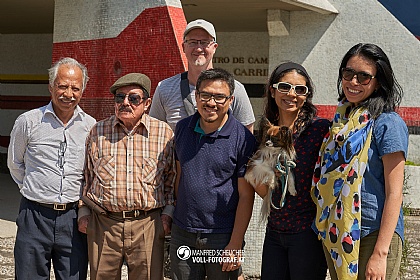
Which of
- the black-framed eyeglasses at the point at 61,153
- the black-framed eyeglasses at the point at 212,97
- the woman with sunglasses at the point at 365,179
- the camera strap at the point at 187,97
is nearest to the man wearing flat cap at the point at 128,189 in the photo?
the black-framed eyeglasses at the point at 61,153

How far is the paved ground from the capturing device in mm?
5824

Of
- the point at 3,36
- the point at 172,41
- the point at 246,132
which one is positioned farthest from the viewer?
the point at 3,36

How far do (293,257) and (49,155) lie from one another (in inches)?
57.6

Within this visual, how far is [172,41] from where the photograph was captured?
614 cm

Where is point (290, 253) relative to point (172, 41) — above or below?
below

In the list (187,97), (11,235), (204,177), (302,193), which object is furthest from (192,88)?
(11,235)

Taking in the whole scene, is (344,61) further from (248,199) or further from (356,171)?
(248,199)

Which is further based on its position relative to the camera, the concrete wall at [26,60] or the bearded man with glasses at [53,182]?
the concrete wall at [26,60]

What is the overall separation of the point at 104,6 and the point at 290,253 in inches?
176

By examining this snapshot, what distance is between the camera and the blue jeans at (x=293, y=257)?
315 centimetres

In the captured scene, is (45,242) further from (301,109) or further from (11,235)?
(11,235)

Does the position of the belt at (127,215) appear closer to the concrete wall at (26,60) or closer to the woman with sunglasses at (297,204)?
the woman with sunglasses at (297,204)

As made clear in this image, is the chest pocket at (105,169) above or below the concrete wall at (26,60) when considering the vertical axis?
below

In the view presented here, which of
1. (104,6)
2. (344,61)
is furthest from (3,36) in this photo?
(344,61)
